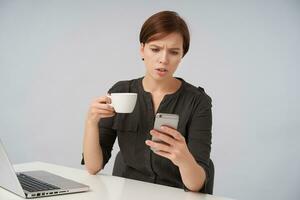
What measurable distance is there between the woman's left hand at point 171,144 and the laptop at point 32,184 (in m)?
0.26

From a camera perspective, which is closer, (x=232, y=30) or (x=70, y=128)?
(x=232, y=30)

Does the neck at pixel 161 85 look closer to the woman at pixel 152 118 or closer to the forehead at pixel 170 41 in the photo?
the woman at pixel 152 118

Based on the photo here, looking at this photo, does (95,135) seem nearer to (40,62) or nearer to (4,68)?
(40,62)

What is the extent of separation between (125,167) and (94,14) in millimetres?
1907

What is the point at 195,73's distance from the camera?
116 inches

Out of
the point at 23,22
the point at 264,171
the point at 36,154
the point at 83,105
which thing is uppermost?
the point at 23,22

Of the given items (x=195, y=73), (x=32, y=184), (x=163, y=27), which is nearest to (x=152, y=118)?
(x=163, y=27)

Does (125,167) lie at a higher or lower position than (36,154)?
higher

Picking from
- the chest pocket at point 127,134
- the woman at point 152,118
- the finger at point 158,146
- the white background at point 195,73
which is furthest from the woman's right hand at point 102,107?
the white background at point 195,73

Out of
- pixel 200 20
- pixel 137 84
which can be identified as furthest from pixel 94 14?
pixel 137 84

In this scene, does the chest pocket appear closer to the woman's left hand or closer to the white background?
the woman's left hand

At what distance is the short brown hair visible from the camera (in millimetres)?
1552

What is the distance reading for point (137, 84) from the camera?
5.87ft

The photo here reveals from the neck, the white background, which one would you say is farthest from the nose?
the white background
